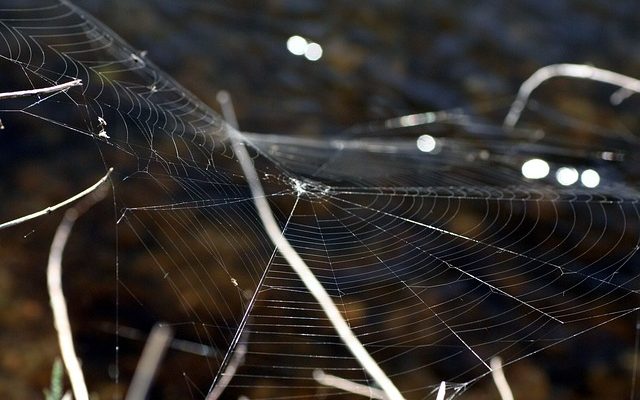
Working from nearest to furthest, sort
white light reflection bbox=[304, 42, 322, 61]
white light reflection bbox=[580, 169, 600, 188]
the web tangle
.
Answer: the web tangle < white light reflection bbox=[580, 169, 600, 188] < white light reflection bbox=[304, 42, 322, 61]

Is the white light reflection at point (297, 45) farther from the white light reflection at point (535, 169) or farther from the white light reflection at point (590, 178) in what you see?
the white light reflection at point (590, 178)

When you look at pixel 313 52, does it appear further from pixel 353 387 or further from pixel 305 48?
pixel 353 387

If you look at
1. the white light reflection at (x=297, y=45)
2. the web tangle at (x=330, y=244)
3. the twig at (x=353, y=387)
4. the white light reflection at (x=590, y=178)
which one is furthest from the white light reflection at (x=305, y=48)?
the twig at (x=353, y=387)

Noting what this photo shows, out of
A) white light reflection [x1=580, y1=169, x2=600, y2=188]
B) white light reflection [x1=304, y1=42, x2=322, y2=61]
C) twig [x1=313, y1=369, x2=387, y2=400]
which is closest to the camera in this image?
twig [x1=313, y1=369, x2=387, y2=400]

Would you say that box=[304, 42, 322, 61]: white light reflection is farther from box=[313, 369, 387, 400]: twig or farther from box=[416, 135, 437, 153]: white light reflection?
box=[313, 369, 387, 400]: twig

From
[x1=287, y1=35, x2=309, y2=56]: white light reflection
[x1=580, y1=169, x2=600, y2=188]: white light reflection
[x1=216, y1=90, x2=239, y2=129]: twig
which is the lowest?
[x1=216, y1=90, x2=239, y2=129]: twig

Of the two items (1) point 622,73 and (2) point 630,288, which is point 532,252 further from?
(1) point 622,73

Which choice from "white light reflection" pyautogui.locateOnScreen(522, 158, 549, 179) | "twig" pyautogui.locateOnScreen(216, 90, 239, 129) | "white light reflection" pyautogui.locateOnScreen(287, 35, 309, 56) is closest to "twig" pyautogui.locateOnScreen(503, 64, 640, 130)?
"white light reflection" pyautogui.locateOnScreen(522, 158, 549, 179)

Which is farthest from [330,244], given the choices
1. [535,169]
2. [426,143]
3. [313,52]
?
[313,52]
